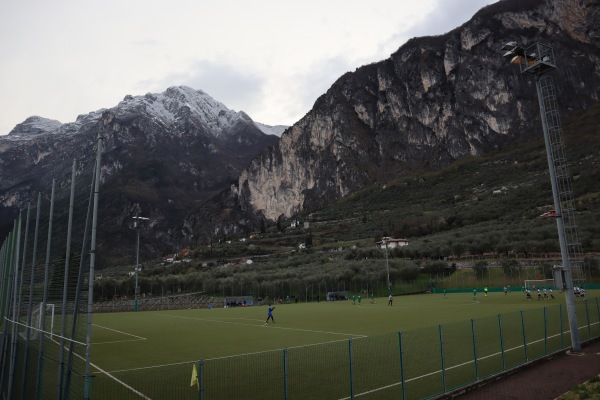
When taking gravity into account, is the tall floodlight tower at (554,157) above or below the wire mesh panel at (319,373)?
above

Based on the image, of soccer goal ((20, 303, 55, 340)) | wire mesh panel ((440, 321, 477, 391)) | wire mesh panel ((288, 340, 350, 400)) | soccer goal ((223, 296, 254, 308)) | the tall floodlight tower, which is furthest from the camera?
soccer goal ((223, 296, 254, 308))

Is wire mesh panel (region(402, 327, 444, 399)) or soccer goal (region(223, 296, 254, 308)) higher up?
soccer goal (region(223, 296, 254, 308))

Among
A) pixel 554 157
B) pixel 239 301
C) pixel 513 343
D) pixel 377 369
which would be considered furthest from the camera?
pixel 239 301

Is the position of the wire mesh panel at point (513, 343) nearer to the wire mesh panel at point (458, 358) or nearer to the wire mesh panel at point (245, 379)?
the wire mesh panel at point (458, 358)

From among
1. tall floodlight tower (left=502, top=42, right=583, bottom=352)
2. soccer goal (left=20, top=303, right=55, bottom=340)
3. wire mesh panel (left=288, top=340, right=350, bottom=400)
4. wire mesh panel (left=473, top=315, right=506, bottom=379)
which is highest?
tall floodlight tower (left=502, top=42, right=583, bottom=352)

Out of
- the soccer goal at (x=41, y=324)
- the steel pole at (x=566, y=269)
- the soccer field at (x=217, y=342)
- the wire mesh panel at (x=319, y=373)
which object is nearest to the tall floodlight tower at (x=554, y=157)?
the steel pole at (x=566, y=269)

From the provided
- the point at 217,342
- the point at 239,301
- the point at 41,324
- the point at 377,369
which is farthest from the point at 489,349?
the point at 239,301

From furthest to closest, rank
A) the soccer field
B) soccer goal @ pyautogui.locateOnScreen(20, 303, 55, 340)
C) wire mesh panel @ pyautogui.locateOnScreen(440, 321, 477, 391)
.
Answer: the soccer field, wire mesh panel @ pyautogui.locateOnScreen(440, 321, 477, 391), soccer goal @ pyautogui.locateOnScreen(20, 303, 55, 340)

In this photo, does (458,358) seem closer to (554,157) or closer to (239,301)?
(554,157)

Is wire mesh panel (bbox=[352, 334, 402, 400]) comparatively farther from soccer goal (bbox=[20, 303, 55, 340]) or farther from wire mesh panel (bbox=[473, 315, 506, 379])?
soccer goal (bbox=[20, 303, 55, 340])

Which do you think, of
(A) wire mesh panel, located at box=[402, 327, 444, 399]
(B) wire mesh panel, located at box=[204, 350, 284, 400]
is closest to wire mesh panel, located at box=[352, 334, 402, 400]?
(A) wire mesh panel, located at box=[402, 327, 444, 399]

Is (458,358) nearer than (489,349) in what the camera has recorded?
Yes

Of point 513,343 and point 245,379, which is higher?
point 513,343

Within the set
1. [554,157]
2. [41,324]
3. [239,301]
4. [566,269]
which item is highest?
[554,157]
